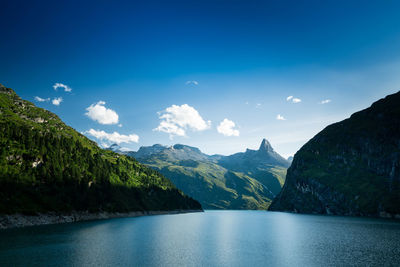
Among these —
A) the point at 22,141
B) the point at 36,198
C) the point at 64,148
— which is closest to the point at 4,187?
the point at 36,198

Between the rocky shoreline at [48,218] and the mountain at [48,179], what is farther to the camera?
the mountain at [48,179]

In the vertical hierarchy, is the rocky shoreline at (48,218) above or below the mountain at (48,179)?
below

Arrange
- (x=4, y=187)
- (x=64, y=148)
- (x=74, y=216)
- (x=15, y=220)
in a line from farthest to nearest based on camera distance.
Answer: (x=64, y=148) → (x=74, y=216) → (x=4, y=187) → (x=15, y=220)

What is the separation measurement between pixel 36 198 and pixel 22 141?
50377mm

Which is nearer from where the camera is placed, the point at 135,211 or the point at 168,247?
the point at 168,247

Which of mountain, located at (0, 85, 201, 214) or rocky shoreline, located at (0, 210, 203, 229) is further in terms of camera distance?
mountain, located at (0, 85, 201, 214)

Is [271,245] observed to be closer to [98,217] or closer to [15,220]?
[15,220]

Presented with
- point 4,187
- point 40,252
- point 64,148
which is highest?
point 64,148

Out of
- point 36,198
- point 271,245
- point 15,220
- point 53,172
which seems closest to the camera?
point 271,245

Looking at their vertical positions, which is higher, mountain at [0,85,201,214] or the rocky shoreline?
mountain at [0,85,201,214]

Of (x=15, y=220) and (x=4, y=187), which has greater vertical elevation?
(x=4, y=187)

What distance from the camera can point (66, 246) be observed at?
6262cm

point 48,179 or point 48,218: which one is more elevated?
point 48,179

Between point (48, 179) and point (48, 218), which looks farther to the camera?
point (48, 179)
